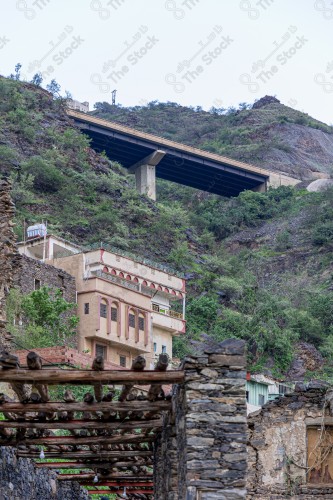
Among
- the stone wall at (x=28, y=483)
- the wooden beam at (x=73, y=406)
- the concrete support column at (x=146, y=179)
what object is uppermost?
the concrete support column at (x=146, y=179)

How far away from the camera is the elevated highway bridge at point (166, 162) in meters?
75.8

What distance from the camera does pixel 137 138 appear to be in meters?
76.0

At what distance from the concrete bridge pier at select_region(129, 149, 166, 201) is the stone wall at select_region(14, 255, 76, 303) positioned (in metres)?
29.4

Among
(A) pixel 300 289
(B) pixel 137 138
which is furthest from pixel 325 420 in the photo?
(B) pixel 137 138

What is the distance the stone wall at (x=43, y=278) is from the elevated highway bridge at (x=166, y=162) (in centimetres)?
2876

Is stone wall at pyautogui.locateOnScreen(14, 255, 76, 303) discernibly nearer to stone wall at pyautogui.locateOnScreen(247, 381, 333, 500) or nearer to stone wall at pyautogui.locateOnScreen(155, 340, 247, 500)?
stone wall at pyautogui.locateOnScreen(247, 381, 333, 500)

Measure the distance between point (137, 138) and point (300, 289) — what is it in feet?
55.4

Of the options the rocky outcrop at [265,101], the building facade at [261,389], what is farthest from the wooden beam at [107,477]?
the rocky outcrop at [265,101]

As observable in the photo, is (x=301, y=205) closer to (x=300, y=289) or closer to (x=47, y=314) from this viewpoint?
(x=300, y=289)

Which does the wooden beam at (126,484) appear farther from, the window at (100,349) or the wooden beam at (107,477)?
the window at (100,349)

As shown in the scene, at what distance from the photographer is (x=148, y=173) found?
3044 inches

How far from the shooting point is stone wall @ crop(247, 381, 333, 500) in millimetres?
19781

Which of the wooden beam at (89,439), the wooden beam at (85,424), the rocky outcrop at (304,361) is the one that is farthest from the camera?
the rocky outcrop at (304,361)

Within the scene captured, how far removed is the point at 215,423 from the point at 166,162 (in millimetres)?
65769
